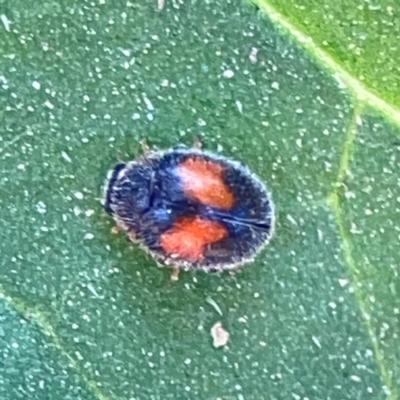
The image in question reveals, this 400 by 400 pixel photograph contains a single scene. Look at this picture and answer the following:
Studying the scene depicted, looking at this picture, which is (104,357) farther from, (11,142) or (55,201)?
(11,142)

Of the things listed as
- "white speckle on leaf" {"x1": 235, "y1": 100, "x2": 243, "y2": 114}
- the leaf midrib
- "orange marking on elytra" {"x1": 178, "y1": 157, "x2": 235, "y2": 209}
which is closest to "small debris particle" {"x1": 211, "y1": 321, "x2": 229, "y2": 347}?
"orange marking on elytra" {"x1": 178, "y1": 157, "x2": 235, "y2": 209}

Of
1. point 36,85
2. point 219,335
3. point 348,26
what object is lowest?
point 219,335

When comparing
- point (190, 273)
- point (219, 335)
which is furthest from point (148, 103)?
point (219, 335)

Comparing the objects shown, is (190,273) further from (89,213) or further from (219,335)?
(89,213)

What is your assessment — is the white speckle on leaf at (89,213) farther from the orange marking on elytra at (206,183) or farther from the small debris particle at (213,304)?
the small debris particle at (213,304)

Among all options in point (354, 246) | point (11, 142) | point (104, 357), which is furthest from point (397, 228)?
point (11, 142)

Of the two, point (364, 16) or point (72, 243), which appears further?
point (72, 243)
